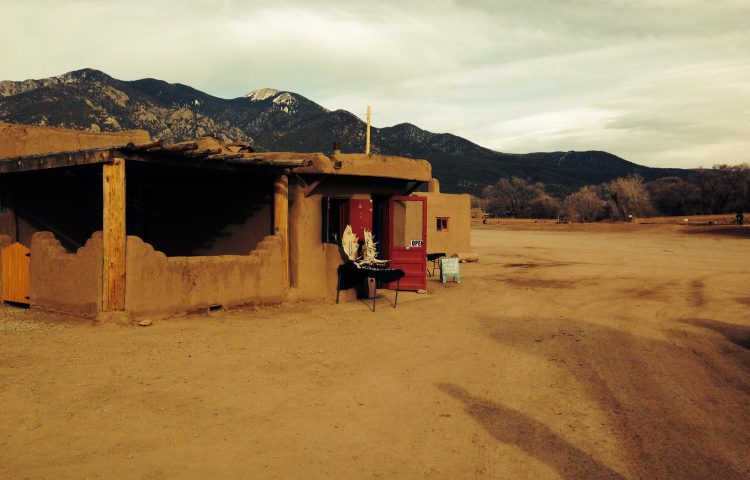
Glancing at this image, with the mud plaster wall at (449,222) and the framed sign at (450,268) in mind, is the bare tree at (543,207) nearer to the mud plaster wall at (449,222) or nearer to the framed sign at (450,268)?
the mud plaster wall at (449,222)

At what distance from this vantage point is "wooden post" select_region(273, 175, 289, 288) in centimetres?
1083

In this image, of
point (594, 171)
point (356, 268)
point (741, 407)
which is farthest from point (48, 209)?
point (594, 171)

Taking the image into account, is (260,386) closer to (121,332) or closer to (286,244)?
(121,332)

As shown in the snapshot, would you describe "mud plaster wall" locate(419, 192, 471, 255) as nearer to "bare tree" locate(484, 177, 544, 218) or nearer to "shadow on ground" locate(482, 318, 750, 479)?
"shadow on ground" locate(482, 318, 750, 479)

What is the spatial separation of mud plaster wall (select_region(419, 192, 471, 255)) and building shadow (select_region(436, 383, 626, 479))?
47.2 feet

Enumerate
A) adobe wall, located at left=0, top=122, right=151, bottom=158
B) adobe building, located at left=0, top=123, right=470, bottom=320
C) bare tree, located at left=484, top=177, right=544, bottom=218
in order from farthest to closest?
bare tree, located at left=484, top=177, right=544, bottom=218, adobe wall, located at left=0, top=122, right=151, bottom=158, adobe building, located at left=0, top=123, right=470, bottom=320

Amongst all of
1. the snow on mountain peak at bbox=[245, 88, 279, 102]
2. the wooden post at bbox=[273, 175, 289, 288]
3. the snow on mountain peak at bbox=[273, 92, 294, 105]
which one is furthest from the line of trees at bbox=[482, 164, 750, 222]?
the snow on mountain peak at bbox=[245, 88, 279, 102]

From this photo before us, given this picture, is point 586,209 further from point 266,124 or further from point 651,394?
point 266,124

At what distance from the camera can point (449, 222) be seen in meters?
20.6

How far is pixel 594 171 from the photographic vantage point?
420 ft

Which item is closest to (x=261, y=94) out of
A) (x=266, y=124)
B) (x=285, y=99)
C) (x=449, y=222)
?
(x=285, y=99)

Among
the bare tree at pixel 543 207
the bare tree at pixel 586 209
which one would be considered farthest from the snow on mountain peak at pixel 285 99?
the bare tree at pixel 586 209

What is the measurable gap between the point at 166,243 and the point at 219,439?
31.2 feet

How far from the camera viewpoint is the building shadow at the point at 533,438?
4105mm
